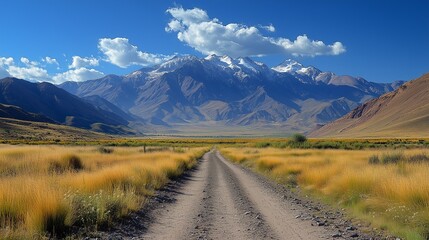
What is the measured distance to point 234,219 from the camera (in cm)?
1195

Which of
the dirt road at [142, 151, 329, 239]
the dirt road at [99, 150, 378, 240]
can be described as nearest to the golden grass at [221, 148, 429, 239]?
the dirt road at [99, 150, 378, 240]

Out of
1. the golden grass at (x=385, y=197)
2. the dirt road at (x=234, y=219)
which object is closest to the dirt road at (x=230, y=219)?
the dirt road at (x=234, y=219)

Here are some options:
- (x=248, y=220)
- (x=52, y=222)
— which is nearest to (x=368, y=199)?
(x=248, y=220)

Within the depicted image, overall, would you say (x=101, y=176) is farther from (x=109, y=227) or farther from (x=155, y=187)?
(x=109, y=227)

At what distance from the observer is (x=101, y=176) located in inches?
620

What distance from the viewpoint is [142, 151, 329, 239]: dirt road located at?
10.0m

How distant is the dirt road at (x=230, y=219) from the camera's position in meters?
10.0

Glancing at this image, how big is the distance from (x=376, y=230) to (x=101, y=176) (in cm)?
1027

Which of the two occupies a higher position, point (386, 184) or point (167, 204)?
point (386, 184)

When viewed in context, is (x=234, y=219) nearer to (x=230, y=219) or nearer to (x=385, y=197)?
(x=230, y=219)

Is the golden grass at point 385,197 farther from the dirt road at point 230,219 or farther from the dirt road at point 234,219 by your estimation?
the dirt road at point 230,219

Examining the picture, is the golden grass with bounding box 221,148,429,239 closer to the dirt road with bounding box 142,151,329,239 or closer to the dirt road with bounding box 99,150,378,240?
the dirt road with bounding box 99,150,378,240

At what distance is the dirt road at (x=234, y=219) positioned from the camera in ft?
32.8

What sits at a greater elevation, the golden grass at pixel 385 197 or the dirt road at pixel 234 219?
the golden grass at pixel 385 197
